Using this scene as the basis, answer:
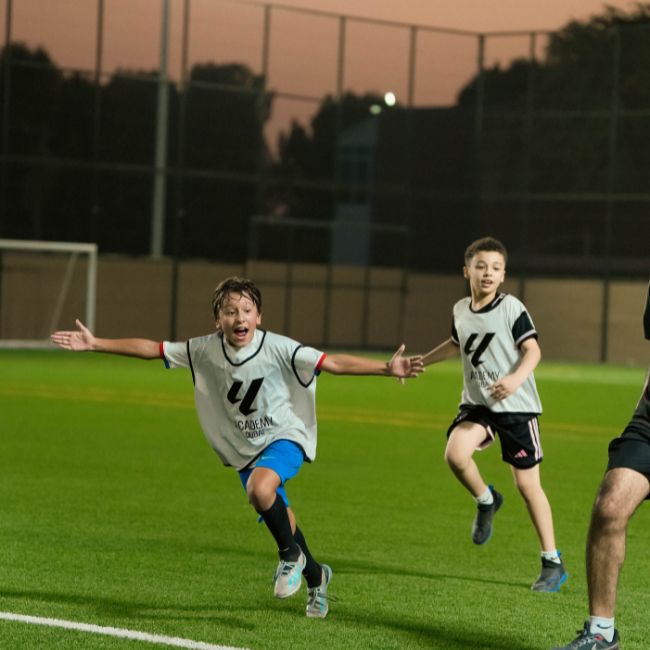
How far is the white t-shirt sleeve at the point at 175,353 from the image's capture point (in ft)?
23.5

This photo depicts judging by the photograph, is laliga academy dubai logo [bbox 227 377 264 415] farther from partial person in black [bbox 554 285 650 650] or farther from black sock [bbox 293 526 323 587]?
partial person in black [bbox 554 285 650 650]

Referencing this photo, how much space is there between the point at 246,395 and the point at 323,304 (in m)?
35.9

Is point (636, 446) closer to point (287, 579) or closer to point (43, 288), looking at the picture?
point (287, 579)

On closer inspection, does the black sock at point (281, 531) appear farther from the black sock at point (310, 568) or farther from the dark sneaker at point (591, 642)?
the dark sneaker at point (591, 642)

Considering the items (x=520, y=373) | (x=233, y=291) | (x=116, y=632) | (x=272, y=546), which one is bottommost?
(x=272, y=546)

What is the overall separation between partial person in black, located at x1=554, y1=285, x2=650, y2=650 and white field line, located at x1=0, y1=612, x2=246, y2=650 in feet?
4.97

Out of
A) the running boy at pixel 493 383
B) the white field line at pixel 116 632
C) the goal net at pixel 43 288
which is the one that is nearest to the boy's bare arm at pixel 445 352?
the running boy at pixel 493 383

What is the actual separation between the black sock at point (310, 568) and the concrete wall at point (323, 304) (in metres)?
31.0

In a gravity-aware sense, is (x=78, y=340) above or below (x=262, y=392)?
above

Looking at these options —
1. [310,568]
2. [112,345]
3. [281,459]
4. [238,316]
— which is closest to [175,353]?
[112,345]

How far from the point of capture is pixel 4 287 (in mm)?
36906

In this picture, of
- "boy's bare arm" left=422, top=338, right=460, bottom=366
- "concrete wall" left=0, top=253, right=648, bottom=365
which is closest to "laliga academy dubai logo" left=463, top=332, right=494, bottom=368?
"boy's bare arm" left=422, top=338, right=460, bottom=366

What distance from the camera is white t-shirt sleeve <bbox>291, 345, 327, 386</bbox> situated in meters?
6.93

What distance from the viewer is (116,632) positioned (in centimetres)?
Result: 634
